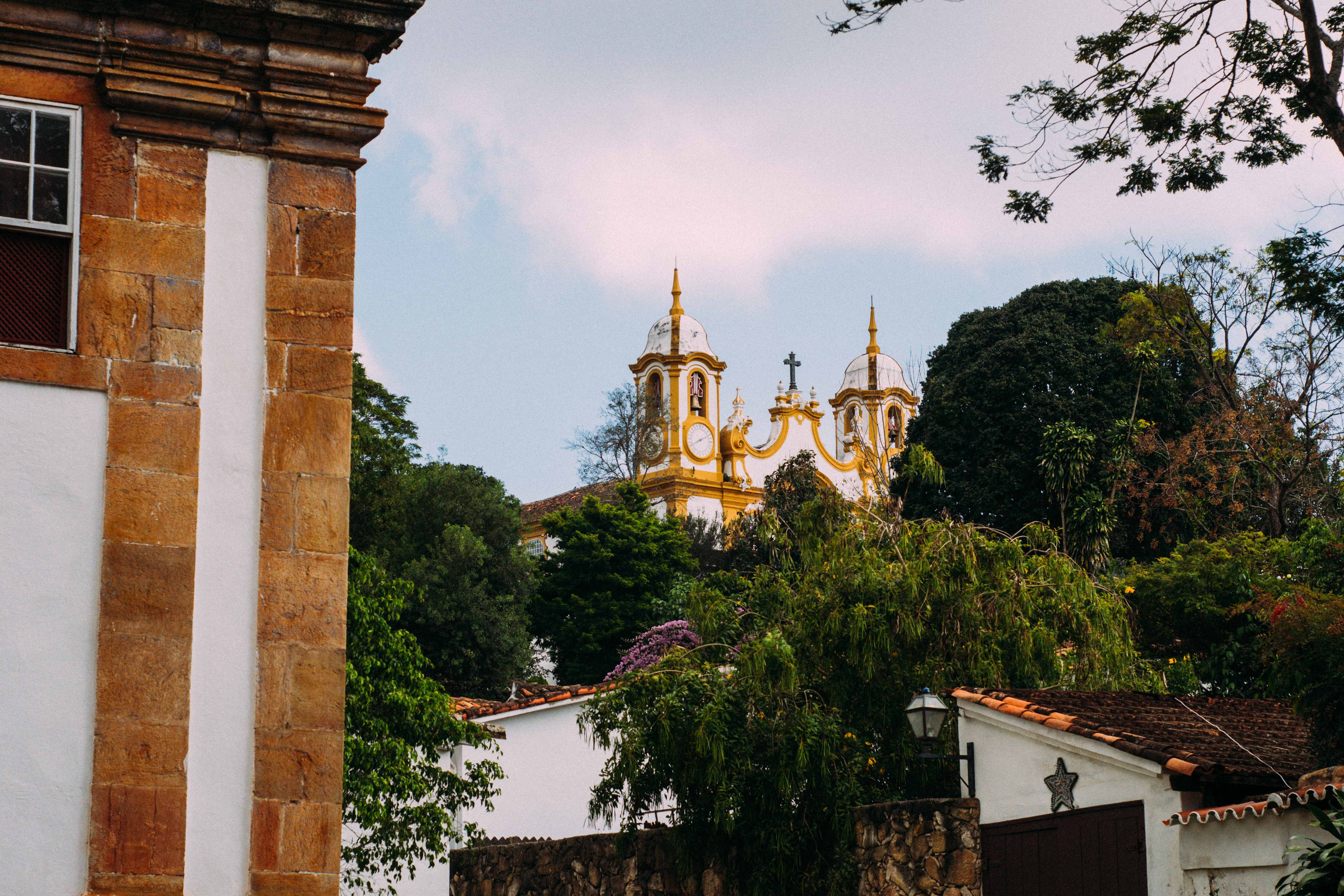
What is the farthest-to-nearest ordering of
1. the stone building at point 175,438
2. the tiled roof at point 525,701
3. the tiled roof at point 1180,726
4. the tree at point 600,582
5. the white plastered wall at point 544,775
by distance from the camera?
the tree at point 600,582
the tiled roof at point 525,701
the white plastered wall at point 544,775
the tiled roof at point 1180,726
the stone building at point 175,438

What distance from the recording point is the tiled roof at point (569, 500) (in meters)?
51.6

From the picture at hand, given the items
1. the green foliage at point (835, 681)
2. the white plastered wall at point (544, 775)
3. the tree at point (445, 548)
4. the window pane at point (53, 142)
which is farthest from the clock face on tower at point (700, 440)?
the window pane at point (53, 142)

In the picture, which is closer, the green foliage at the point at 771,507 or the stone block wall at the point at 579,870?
the stone block wall at the point at 579,870

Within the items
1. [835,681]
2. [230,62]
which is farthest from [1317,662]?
[230,62]

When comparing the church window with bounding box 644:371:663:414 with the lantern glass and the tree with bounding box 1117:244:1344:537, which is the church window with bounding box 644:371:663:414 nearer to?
the tree with bounding box 1117:244:1344:537

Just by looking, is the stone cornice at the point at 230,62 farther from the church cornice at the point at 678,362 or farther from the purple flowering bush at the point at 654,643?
the church cornice at the point at 678,362

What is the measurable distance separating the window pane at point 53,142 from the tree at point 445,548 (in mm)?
25314

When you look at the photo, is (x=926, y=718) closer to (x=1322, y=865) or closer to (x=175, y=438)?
(x=1322, y=865)

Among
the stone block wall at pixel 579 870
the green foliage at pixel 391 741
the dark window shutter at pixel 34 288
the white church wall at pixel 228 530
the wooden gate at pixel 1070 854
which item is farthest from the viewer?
the stone block wall at pixel 579 870

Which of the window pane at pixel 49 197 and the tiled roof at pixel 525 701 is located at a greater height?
the window pane at pixel 49 197

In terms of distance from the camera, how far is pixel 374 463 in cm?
3628

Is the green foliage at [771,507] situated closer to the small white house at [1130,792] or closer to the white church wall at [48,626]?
the small white house at [1130,792]

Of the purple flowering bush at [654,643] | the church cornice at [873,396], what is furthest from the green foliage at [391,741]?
the church cornice at [873,396]

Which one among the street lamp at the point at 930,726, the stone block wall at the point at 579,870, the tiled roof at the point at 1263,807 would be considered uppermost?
the street lamp at the point at 930,726
